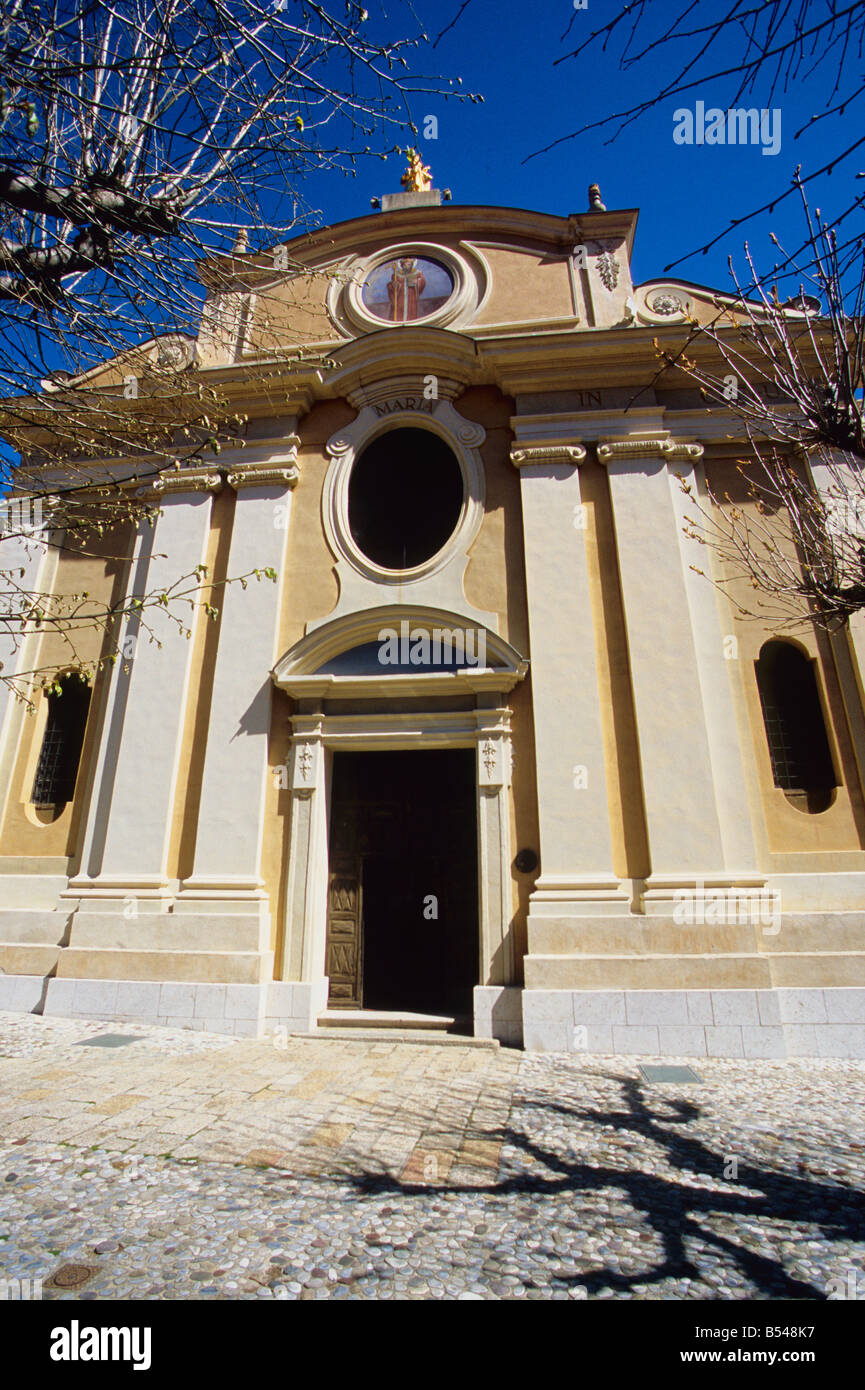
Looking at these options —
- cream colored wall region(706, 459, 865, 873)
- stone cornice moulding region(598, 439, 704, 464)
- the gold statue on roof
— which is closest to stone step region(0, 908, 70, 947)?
cream colored wall region(706, 459, 865, 873)

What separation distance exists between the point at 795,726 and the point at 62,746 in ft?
33.6

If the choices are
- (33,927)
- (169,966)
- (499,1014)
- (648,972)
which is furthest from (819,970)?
(33,927)

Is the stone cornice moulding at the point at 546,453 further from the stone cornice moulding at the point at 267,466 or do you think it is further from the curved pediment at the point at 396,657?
the stone cornice moulding at the point at 267,466

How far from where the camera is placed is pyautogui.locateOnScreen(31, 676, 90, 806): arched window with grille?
1003 cm

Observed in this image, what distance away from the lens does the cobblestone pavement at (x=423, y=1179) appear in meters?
2.86

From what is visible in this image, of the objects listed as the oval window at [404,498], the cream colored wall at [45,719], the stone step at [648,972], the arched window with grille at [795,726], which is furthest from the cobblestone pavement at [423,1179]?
the oval window at [404,498]

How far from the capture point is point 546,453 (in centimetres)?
950

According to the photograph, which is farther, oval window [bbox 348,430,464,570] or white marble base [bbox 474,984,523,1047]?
oval window [bbox 348,430,464,570]

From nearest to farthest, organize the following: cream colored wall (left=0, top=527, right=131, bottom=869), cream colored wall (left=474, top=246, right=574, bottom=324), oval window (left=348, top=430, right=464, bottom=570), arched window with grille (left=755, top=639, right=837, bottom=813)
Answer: arched window with grille (left=755, top=639, right=837, bottom=813)
cream colored wall (left=0, top=527, right=131, bottom=869)
cream colored wall (left=474, top=246, right=574, bottom=324)
oval window (left=348, top=430, right=464, bottom=570)

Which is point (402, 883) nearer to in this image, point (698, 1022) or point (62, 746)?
point (698, 1022)

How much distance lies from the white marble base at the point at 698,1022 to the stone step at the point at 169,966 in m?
3.19

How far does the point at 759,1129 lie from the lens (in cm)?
487

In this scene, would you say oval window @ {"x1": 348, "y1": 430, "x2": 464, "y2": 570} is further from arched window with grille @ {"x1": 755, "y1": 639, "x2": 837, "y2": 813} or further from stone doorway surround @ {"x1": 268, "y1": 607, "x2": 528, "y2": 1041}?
arched window with grille @ {"x1": 755, "y1": 639, "x2": 837, "y2": 813}

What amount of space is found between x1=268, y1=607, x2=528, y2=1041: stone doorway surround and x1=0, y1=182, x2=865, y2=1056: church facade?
0.04 metres
